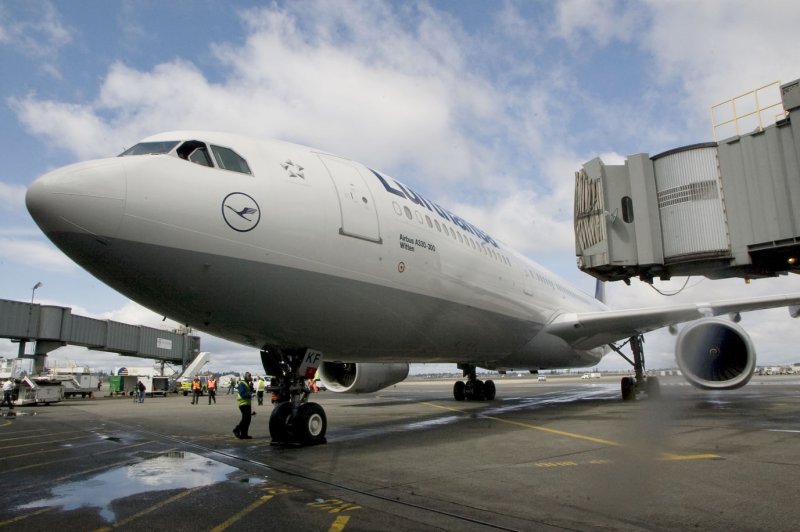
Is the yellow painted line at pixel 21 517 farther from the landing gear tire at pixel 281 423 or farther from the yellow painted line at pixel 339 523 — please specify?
the landing gear tire at pixel 281 423

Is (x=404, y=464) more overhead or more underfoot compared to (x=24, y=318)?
more underfoot

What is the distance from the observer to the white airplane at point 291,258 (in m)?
5.71

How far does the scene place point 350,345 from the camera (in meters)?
8.56

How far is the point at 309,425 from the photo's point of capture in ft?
27.5

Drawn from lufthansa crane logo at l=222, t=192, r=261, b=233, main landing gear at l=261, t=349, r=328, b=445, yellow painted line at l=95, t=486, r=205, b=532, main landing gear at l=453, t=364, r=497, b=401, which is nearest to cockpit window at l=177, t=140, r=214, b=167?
lufthansa crane logo at l=222, t=192, r=261, b=233

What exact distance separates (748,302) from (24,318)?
37056 mm

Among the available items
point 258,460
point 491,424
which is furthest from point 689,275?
point 258,460

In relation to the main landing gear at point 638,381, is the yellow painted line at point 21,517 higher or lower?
lower

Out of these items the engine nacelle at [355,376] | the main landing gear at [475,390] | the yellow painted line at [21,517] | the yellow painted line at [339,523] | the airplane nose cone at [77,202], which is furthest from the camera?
the main landing gear at [475,390]

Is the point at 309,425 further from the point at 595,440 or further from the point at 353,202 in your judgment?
the point at 595,440

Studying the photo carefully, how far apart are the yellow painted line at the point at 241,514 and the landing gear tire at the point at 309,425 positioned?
128 inches

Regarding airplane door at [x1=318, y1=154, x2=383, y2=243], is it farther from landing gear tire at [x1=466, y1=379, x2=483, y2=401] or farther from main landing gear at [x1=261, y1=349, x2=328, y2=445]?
landing gear tire at [x1=466, y1=379, x2=483, y2=401]

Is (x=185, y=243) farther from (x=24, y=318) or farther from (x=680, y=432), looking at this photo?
(x=24, y=318)

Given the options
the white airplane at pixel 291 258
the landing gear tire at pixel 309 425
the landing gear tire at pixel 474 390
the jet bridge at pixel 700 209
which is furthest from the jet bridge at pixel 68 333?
the jet bridge at pixel 700 209
